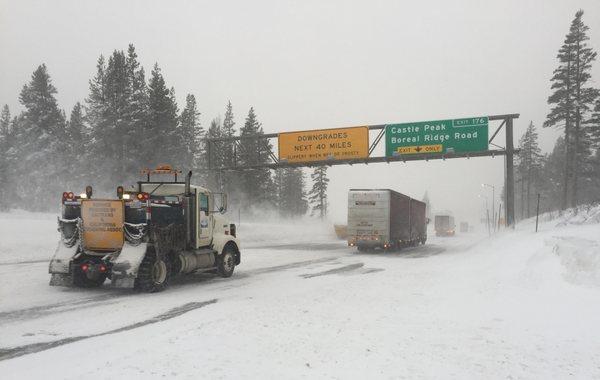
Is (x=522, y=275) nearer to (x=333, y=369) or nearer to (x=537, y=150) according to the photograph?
(x=333, y=369)

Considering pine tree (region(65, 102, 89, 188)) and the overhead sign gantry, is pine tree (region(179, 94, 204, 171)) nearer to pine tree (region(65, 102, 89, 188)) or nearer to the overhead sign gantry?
pine tree (region(65, 102, 89, 188))

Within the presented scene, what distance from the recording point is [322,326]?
7762 mm

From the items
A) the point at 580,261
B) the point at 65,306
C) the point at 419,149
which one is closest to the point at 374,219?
the point at 419,149

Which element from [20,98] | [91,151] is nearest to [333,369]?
[91,151]

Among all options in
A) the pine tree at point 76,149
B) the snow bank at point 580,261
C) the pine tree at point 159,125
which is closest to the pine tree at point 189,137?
the pine tree at point 159,125

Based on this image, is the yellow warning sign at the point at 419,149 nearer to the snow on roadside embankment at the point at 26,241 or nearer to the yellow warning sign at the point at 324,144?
the yellow warning sign at the point at 324,144

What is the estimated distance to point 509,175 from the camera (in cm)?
3092

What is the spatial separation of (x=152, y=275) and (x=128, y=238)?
1061 mm

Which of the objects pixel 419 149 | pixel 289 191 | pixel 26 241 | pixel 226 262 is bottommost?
pixel 26 241

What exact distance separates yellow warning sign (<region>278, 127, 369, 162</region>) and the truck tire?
2148cm

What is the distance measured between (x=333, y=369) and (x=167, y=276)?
7671 millimetres

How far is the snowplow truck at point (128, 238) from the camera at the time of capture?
11336 millimetres

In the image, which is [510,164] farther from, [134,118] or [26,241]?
[134,118]

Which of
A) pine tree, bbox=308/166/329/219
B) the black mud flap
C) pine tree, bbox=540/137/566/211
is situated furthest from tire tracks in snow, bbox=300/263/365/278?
pine tree, bbox=540/137/566/211
